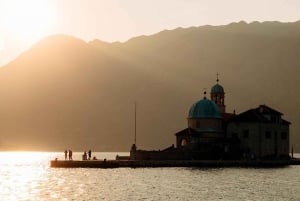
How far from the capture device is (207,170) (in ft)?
412

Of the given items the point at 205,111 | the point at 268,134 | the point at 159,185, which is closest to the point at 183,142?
the point at 205,111

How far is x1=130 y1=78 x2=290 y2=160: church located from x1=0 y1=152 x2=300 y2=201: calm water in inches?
691

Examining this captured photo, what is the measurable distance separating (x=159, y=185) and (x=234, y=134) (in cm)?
5767

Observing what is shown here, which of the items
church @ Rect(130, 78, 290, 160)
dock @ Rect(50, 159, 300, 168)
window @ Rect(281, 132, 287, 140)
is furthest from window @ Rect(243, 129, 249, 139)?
dock @ Rect(50, 159, 300, 168)

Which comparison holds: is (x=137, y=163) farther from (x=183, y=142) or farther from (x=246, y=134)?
(x=246, y=134)

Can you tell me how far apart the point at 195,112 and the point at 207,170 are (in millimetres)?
25124

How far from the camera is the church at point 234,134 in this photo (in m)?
144

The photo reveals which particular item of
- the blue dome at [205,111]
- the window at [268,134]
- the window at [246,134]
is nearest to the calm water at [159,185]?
the window at [246,134]

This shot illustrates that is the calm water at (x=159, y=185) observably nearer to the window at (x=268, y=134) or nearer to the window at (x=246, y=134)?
the window at (x=246, y=134)

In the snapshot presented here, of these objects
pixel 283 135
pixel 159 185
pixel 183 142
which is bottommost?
pixel 159 185

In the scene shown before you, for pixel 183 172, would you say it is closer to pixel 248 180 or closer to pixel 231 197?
pixel 248 180

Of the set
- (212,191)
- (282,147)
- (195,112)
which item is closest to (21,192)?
(212,191)

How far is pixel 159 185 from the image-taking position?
94438 millimetres

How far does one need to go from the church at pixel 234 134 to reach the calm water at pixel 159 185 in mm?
17539
